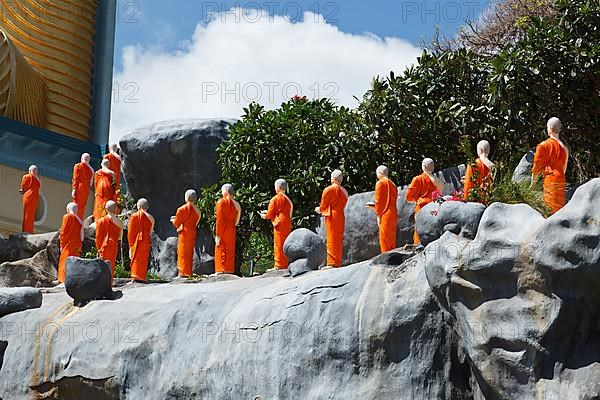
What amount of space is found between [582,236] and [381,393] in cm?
218

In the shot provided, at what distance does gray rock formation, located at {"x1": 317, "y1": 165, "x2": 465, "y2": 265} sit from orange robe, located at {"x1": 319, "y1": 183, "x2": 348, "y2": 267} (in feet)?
2.01

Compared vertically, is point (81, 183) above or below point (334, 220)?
above

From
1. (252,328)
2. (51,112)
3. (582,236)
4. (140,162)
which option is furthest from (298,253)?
(51,112)

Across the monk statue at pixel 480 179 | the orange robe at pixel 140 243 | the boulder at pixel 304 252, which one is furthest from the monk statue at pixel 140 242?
the monk statue at pixel 480 179

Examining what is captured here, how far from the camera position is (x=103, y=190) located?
17.2 meters

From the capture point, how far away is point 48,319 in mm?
11266

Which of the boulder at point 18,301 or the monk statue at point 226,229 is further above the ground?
the monk statue at point 226,229

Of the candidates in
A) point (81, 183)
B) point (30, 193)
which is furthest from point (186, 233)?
point (30, 193)

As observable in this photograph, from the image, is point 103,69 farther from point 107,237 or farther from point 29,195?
point 107,237

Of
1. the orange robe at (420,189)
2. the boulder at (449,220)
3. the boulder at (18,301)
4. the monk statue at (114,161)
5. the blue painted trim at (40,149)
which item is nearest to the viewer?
the boulder at (449,220)

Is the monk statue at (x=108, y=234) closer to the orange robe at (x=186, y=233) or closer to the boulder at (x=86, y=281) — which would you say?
the orange robe at (x=186, y=233)

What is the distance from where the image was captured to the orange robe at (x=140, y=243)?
1418 cm

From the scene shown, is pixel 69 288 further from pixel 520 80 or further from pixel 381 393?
pixel 520 80

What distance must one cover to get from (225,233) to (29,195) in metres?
5.90
